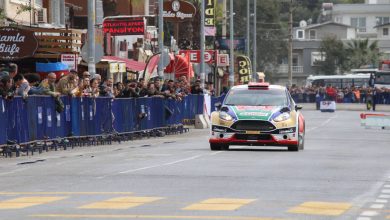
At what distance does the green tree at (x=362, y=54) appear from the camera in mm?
147875

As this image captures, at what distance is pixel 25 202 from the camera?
1564 centimetres

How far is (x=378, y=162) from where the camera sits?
25.7 metres

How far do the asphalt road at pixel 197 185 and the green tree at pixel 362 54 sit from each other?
119162 millimetres

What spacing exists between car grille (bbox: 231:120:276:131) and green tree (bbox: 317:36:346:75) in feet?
390

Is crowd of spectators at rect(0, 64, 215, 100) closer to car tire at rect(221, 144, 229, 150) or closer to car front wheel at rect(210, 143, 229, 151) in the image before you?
car front wheel at rect(210, 143, 229, 151)

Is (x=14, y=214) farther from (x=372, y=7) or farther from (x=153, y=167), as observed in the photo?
(x=372, y=7)

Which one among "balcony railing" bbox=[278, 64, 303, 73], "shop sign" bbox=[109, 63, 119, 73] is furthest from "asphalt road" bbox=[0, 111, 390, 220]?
"balcony railing" bbox=[278, 64, 303, 73]

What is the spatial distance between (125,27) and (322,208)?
131 feet

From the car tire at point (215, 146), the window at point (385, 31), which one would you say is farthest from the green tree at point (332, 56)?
the car tire at point (215, 146)

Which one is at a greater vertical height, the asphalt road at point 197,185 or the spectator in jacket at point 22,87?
the spectator in jacket at point 22,87

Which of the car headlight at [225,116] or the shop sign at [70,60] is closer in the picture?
the car headlight at [225,116]

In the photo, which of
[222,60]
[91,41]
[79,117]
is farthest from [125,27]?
[222,60]

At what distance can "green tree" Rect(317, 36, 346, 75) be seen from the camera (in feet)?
487

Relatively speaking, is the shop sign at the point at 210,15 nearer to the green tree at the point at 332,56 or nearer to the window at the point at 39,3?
the window at the point at 39,3
